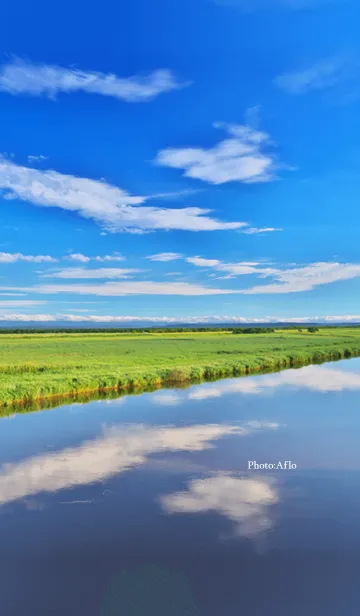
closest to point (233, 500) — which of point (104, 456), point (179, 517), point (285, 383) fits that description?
point (179, 517)

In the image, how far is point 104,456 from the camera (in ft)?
47.3

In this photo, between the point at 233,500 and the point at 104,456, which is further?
the point at 104,456

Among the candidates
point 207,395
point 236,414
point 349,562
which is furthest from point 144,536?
point 207,395

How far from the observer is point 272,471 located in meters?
13.0

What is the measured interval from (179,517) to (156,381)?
19.4 m

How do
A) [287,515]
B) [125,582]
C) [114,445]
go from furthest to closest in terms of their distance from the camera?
[114,445] → [287,515] → [125,582]

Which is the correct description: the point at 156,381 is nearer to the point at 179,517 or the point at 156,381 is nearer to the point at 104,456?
the point at 104,456

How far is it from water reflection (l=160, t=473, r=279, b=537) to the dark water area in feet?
0.14

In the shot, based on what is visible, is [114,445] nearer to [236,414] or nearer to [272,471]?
[272,471]

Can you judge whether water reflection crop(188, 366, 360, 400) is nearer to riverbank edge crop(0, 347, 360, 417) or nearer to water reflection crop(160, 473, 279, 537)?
riverbank edge crop(0, 347, 360, 417)

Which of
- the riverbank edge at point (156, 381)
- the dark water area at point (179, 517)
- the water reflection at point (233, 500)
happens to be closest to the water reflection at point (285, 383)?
the riverbank edge at point (156, 381)

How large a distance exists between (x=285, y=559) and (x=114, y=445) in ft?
27.8

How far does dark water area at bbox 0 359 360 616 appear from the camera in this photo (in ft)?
24.1

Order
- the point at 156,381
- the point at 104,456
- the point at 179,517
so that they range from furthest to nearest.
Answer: the point at 156,381, the point at 104,456, the point at 179,517
